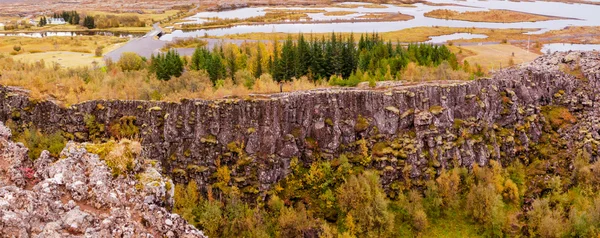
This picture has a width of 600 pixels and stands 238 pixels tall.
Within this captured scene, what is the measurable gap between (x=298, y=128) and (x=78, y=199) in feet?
102

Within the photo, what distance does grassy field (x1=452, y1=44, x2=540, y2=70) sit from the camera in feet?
270

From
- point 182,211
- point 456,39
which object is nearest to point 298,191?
point 182,211

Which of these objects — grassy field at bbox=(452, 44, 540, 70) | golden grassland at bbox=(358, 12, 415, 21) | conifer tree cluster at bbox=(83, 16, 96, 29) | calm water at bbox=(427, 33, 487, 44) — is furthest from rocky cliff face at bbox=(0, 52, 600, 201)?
golden grassland at bbox=(358, 12, 415, 21)

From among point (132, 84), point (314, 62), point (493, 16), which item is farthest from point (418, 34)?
point (132, 84)

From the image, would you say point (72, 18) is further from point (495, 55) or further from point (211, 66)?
point (495, 55)

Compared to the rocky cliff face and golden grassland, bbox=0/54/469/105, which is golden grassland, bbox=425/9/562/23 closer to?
golden grassland, bbox=0/54/469/105

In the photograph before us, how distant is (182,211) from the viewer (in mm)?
39156

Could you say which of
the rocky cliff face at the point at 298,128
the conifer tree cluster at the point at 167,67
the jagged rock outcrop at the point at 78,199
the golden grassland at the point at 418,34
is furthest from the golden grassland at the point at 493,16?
the jagged rock outcrop at the point at 78,199

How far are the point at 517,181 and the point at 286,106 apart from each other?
90.1ft

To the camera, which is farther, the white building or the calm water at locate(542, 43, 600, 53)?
the white building

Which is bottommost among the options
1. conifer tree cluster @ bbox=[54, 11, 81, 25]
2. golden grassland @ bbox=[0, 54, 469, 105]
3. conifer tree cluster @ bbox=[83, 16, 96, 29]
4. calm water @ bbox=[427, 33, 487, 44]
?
golden grassland @ bbox=[0, 54, 469, 105]

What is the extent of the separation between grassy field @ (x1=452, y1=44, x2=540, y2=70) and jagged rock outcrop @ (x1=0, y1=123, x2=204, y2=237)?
71.9 meters

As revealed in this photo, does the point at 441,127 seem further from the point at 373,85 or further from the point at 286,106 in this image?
the point at 286,106

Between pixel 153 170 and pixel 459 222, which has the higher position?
pixel 153 170
